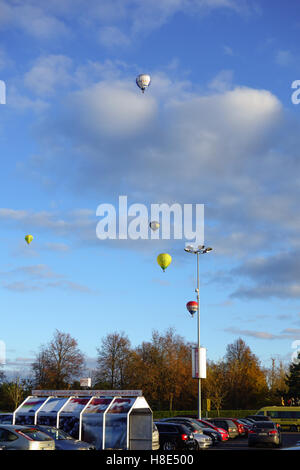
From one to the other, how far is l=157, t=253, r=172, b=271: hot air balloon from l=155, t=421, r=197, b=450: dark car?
80.3 ft

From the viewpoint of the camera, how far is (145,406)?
23875 mm

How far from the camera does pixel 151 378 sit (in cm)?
7631

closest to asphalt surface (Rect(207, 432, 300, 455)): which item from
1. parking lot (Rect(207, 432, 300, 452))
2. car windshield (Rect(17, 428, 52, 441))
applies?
parking lot (Rect(207, 432, 300, 452))

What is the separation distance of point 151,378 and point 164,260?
3099cm

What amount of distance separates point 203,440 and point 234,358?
226ft

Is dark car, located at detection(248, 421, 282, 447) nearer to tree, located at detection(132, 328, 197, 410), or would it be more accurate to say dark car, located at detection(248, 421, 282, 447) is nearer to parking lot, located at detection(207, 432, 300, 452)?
parking lot, located at detection(207, 432, 300, 452)

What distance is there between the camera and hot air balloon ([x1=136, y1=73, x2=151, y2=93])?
1734 inches

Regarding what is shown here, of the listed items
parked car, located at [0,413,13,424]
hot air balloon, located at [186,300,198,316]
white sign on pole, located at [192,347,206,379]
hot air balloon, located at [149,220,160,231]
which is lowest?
parked car, located at [0,413,13,424]

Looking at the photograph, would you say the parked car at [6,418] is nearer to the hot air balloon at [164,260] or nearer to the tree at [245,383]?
the hot air balloon at [164,260]

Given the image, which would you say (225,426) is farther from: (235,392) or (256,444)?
(235,392)

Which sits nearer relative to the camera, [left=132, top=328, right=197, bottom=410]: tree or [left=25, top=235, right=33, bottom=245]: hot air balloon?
[left=25, top=235, right=33, bottom=245]: hot air balloon

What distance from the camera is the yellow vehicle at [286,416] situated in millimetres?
51844

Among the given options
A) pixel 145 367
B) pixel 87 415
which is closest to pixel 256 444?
pixel 87 415

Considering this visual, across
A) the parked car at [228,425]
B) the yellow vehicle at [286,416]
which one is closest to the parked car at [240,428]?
the parked car at [228,425]
